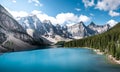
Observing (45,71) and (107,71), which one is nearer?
(107,71)

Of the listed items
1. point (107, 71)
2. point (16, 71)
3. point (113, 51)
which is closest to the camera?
point (107, 71)

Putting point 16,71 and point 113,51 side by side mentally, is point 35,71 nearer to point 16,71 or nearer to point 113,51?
point 16,71

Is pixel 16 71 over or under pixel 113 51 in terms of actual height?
under

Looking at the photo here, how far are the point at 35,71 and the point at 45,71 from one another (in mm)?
4924

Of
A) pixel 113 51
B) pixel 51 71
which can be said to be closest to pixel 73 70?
pixel 51 71

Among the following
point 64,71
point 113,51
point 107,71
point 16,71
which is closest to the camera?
point 107,71

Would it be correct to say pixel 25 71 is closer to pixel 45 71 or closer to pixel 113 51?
pixel 45 71

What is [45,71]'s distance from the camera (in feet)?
288

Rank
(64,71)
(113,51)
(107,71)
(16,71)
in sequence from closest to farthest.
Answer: (107,71) → (64,71) → (16,71) → (113,51)

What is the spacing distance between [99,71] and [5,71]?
44.1 m

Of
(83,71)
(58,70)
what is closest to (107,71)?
(83,71)

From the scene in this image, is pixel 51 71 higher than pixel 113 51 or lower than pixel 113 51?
lower

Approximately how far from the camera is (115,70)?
80.6m

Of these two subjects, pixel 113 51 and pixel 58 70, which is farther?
pixel 113 51
